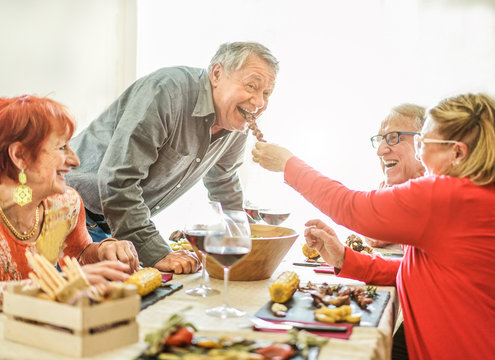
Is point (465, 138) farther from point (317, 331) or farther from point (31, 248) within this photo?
point (31, 248)

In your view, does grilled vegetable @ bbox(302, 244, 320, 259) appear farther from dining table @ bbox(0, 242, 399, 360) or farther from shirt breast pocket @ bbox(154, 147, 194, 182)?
shirt breast pocket @ bbox(154, 147, 194, 182)

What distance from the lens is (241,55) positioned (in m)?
2.40

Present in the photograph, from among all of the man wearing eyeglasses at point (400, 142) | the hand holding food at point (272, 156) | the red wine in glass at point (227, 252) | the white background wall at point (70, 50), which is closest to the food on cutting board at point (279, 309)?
the red wine in glass at point (227, 252)

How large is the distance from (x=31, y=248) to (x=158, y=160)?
94 centimetres

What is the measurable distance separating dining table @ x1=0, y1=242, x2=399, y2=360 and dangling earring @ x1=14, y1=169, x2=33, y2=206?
45 centimetres

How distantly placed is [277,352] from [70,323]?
39 centimetres

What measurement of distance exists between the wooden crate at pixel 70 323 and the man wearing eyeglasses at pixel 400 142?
5.43 feet

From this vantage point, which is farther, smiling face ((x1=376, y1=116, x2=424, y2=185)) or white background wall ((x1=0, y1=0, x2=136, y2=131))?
white background wall ((x1=0, y1=0, x2=136, y2=131))

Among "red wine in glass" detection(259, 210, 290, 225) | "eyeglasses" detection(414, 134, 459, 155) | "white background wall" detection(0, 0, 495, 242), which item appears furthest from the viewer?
"white background wall" detection(0, 0, 495, 242)

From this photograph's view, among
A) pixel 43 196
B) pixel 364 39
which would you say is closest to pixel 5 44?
pixel 43 196

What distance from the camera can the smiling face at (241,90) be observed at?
2.41 m

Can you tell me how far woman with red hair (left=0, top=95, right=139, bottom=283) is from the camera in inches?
62.9

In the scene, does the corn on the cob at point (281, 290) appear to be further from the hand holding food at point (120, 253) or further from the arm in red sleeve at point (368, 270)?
the hand holding food at point (120, 253)

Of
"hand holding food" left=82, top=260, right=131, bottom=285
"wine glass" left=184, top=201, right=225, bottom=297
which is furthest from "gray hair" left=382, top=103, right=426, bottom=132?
"hand holding food" left=82, top=260, right=131, bottom=285
